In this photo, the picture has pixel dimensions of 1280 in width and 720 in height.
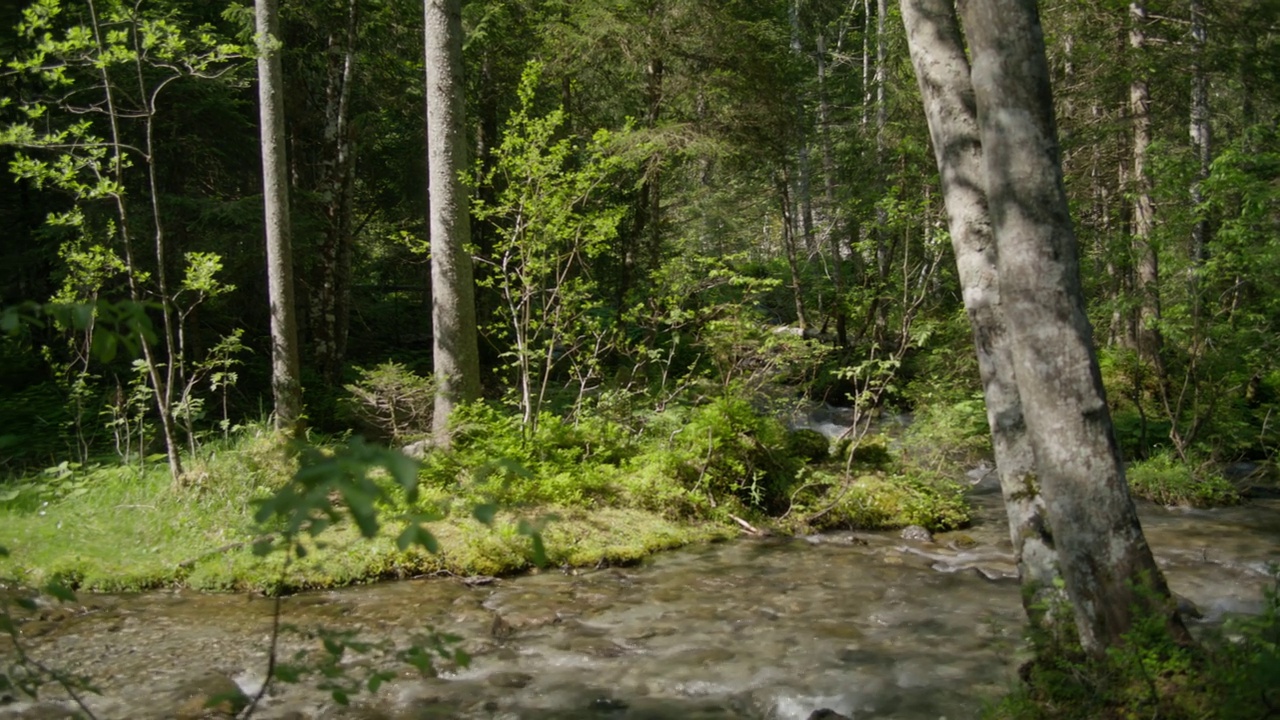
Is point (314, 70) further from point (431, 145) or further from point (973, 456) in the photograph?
point (973, 456)

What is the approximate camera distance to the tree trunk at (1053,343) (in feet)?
12.1

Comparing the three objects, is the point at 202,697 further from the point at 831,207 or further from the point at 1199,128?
the point at 1199,128

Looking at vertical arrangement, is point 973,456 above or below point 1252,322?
below

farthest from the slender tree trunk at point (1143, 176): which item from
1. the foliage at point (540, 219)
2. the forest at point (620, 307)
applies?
the foliage at point (540, 219)

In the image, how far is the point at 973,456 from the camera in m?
11.1

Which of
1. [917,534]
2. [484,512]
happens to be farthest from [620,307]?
[484,512]

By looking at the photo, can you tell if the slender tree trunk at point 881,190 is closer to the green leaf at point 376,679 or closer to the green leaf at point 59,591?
the green leaf at point 376,679

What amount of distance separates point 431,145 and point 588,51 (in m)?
5.04

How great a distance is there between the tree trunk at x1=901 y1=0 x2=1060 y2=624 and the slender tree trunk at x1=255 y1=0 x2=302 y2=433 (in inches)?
295

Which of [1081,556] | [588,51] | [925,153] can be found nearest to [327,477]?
[1081,556]

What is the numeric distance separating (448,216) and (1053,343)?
7.48 metres

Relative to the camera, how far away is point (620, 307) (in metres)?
14.5

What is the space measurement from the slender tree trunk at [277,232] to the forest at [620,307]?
1.6 inches

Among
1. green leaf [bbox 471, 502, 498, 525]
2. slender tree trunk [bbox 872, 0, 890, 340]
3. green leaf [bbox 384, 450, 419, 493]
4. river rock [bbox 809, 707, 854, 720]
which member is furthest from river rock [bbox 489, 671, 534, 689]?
slender tree trunk [bbox 872, 0, 890, 340]
